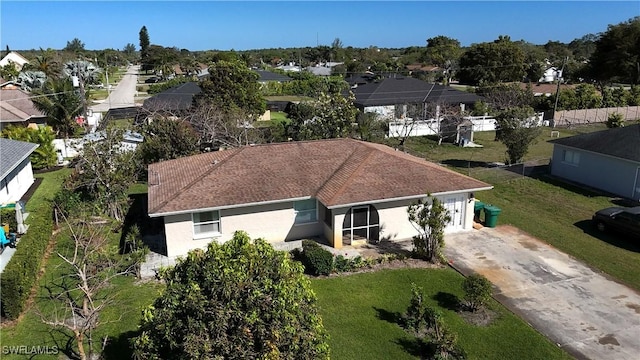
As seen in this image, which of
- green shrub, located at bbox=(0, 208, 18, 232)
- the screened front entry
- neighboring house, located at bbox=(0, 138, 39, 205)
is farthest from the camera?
neighboring house, located at bbox=(0, 138, 39, 205)

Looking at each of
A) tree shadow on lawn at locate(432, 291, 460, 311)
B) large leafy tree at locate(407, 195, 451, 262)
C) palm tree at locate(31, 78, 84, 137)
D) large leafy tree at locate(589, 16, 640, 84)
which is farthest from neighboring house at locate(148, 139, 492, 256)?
large leafy tree at locate(589, 16, 640, 84)

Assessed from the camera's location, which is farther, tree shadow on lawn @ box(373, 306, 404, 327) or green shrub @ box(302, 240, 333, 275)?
green shrub @ box(302, 240, 333, 275)

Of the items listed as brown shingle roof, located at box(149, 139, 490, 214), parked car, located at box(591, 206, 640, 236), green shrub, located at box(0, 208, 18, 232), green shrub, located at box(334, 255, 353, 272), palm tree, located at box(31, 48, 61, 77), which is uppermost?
palm tree, located at box(31, 48, 61, 77)

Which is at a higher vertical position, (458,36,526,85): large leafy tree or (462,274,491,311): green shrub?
(458,36,526,85): large leafy tree

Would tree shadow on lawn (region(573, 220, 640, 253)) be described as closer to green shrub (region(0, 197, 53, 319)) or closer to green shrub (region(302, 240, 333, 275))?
green shrub (region(302, 240, 333, 275))

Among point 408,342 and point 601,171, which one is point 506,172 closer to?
point 601,171

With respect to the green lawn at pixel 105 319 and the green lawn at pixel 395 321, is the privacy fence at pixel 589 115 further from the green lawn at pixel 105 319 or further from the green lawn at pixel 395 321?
the green lawn at pixel 105 319

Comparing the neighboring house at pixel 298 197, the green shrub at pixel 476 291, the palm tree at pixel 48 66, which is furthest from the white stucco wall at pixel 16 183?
the palm tree at pixel 48 66

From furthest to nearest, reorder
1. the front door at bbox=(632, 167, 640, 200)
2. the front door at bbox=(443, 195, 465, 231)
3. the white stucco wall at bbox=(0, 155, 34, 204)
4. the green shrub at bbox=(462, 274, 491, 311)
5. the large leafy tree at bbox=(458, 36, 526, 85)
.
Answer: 1. the large leafy tree at bbox=(458, 36, 526, 85)
2. the front door at bbox=(632, 167, 640, 200)
3. the white stucco wall at bbox=(0, 155, 34, 204)
4. the front door at bbox=(443, 195, 465, 231)
5. the green shrub at bbox=(462, 274, 491, 311)
